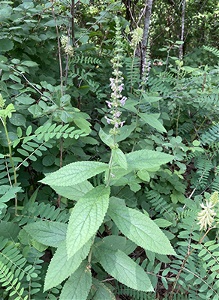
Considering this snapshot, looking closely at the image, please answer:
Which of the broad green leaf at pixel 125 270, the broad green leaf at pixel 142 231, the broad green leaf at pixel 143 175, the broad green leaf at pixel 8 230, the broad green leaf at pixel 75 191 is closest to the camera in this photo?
the broad green leaf at pixel 142 231

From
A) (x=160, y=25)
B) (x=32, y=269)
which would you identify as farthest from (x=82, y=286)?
(x=160, y=25)

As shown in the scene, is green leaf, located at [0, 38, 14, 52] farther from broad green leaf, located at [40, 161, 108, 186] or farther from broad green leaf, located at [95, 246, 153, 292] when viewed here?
broad green leaf, located at [95, 246, 153, 292]

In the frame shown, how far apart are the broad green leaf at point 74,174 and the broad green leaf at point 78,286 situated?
473mm

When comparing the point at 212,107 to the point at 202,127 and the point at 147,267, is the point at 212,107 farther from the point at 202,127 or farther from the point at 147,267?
the point at 147,267

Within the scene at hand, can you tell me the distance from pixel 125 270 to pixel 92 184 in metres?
0.92

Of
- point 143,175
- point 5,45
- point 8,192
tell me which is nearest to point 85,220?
point 8,192

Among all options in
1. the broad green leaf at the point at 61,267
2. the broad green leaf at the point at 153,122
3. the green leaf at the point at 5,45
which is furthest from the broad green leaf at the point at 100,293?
the green leaf at the point at 5,45

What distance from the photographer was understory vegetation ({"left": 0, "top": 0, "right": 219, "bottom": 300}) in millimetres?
1204

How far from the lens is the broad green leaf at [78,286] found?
1.24 metres

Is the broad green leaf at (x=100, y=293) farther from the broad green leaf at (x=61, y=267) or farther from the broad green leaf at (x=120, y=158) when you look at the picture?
the broad green leaf at (x=120, y=158)

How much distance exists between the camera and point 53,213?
1630 mm

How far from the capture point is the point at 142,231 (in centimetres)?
117

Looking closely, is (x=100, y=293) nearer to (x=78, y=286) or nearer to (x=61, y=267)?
(x=78, y=286)

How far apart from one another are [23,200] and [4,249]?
23.8 inches
